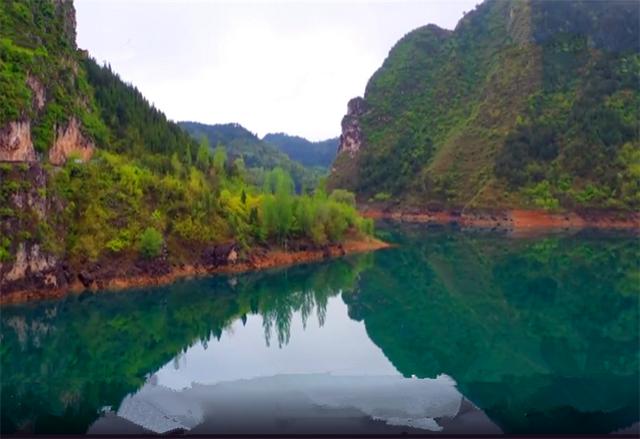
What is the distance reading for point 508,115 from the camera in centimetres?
14012

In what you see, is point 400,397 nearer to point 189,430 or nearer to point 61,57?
point 189,430

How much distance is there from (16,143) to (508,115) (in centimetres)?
11046

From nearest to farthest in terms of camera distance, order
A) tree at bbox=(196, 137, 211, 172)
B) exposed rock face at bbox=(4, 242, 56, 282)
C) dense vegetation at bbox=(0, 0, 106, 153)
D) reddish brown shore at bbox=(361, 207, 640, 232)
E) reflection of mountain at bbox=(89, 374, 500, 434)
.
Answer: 1. reflection of mountain at bbox=(89, 374, 500, 434)
2. exposed rock face at bbox=(4, 242, 56, 282)
3. dense vegetation at bbox=(0, 0, 106, 153)
4. tree at bbox=(196, 137, 211, 172)
5. reddish brown shore at bbox=(361, 207, 640, 232)

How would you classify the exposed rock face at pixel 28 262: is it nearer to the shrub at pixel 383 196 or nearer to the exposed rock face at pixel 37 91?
the exposed rock face at pixel 37 91

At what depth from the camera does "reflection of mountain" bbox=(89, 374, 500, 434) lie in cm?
2203

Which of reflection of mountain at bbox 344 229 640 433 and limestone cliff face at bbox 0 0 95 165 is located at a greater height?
Answer: limestone cliff face at bbox 0 0 95 165

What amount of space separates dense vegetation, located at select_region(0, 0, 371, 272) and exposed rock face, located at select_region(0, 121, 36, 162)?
0.82 meters

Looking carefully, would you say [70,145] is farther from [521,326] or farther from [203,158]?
[521,326]

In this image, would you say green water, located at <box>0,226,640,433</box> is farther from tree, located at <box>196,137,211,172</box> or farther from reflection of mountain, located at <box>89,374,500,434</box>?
tree, located at <box>196,137,211,172</box>

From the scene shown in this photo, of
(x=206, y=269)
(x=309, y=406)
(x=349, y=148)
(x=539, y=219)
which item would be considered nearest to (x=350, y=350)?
(x=309, y=406)

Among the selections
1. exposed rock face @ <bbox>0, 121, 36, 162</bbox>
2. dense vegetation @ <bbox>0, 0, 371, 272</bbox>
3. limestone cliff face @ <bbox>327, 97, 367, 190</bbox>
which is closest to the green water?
dense vegetation @ <bbox>0, 0, 371, 272</bbox>

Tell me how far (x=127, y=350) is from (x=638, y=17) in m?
149

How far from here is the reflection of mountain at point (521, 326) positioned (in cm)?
2481

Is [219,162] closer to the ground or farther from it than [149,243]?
farther from it
